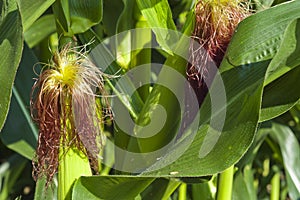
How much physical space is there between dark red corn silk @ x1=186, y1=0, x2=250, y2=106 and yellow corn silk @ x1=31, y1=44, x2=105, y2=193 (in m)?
0.11

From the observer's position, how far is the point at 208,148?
0.63 meters

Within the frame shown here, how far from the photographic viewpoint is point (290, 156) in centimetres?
134

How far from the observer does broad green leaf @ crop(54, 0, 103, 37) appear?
734mm

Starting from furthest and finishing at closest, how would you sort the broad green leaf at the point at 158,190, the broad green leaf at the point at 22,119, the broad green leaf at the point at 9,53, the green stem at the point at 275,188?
the green stem at the point at 275,188
the broad green leaf at the point at 22,119
the broad green leaf at the point at 158,190
the broad green leaf at the point at 9,53

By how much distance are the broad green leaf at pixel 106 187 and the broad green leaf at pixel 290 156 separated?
70 centimetres

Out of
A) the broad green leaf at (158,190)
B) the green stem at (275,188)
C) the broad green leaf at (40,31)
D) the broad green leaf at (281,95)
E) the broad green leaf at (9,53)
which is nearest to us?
the broad green leaf at (9,53)

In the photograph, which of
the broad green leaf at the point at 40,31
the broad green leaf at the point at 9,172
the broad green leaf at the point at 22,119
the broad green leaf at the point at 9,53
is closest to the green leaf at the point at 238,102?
the broad green leaf at the point at 9,53

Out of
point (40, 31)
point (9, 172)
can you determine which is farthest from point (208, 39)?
point (9, 172)

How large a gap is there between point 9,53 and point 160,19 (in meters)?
0.21

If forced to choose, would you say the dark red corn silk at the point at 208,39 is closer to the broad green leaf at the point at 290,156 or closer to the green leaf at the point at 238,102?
the green leaf at the point at 238,102

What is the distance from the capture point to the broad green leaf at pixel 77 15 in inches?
28.9

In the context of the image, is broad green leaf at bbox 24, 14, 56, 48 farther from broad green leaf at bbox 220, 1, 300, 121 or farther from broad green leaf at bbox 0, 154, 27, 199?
broad green leaf at bbox 220, 1, 300, 121

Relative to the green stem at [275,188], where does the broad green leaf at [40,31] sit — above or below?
above

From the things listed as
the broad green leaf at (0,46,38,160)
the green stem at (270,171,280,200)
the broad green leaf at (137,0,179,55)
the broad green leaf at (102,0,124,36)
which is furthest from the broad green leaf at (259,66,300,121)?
the green stem at (270,171,280,200)
